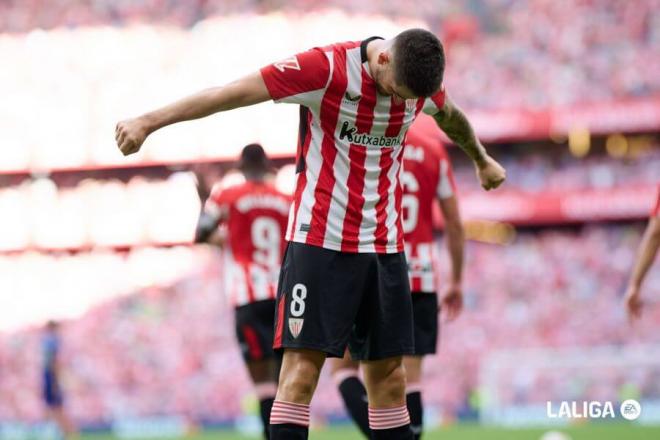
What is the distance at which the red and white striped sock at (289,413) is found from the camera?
4.27 meters

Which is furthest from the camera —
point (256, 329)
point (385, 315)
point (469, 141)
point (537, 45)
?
point (537, 45)

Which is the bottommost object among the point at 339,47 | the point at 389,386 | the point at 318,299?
the point at 389,386

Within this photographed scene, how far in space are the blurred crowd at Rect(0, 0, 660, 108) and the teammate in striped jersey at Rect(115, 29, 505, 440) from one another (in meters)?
16.6

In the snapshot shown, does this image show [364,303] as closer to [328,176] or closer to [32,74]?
[328,176]

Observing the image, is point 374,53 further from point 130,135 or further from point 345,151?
point 130,135

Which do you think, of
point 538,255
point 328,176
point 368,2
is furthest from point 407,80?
point 368,2

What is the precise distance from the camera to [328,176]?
14.4 feet

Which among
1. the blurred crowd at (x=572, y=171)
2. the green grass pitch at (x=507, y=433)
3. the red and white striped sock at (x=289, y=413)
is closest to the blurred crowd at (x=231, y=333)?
the blurred crowd at (x=572, y=171)

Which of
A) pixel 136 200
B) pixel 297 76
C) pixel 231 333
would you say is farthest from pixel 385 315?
pixel 136 200

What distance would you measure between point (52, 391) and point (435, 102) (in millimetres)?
10446

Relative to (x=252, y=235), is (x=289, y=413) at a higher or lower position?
lower

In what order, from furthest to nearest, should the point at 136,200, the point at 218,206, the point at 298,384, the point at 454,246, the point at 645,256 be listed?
the point at 136,200 → the point at 218,206 → the point at 454,246 → the point at 645,256 → the point at 298,384

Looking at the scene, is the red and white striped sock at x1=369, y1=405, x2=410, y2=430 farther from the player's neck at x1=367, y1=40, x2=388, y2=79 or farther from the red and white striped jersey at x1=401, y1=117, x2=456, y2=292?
the red and white striped jersey at x1=401, y1=117, x2=456, y2=292

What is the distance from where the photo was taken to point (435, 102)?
4.56 m
